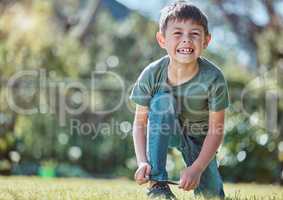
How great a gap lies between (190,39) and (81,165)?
4.14 meters

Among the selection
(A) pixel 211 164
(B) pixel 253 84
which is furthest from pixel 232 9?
(A) pixel 211 164

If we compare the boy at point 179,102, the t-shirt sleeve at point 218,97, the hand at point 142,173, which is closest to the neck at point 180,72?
the boy at point 179,102

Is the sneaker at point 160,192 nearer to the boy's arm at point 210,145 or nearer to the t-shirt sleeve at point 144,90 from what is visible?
the boy's arm at point 210,145

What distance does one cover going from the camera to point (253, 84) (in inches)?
248

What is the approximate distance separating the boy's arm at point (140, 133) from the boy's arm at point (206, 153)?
0.62 ft

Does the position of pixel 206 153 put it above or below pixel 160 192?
above

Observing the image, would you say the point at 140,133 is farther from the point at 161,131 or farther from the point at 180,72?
the point at 180,72

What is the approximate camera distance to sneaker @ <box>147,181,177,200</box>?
2.17 metres

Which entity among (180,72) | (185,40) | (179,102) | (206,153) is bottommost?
(206,153)

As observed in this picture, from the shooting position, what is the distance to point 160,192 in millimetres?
2189

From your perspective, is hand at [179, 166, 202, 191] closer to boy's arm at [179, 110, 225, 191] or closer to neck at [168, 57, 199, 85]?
boy's arm at [179, 110, 225, 191]

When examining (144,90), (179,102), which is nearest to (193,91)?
(179,102)

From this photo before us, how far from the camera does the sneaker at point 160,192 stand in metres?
2.17

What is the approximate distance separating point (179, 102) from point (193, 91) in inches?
2.5
